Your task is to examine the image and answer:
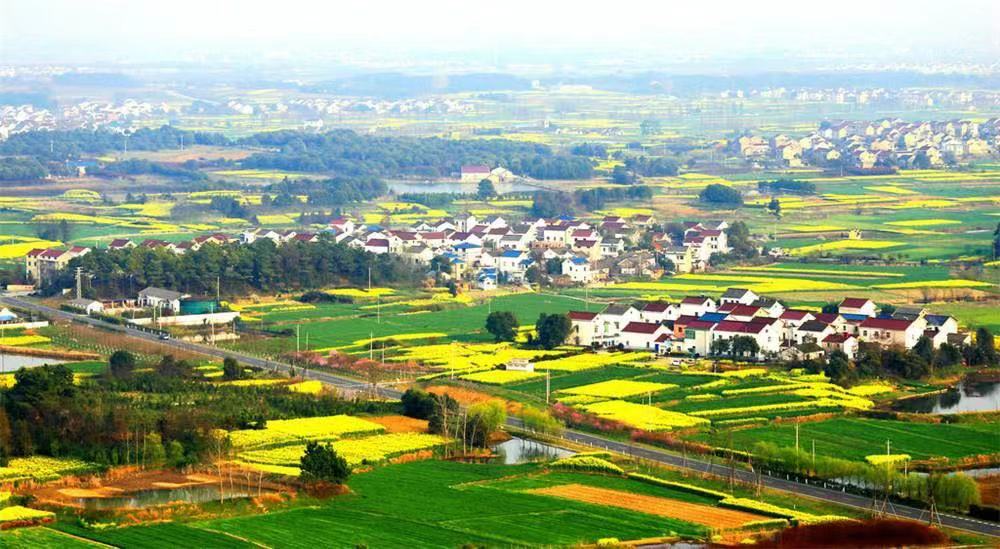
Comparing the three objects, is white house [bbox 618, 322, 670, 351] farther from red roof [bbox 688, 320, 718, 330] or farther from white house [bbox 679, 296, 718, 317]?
white house [bbox 679, 296, 718, 317]

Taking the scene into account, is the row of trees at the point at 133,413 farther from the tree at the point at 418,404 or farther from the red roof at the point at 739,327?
the red roof at the point at 739,327

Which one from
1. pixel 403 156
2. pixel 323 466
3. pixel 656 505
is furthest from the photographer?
pixel 403 156

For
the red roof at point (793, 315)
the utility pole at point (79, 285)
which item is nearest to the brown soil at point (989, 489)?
the red roof at point (793, 315)

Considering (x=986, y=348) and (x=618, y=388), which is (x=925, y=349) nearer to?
(x=986, y=348)

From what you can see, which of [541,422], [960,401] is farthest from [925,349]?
[541,422]

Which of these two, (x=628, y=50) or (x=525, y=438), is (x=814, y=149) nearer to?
(x=525, y=438)

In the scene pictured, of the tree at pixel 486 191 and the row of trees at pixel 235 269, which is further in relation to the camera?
the tree at pixel 486 191
